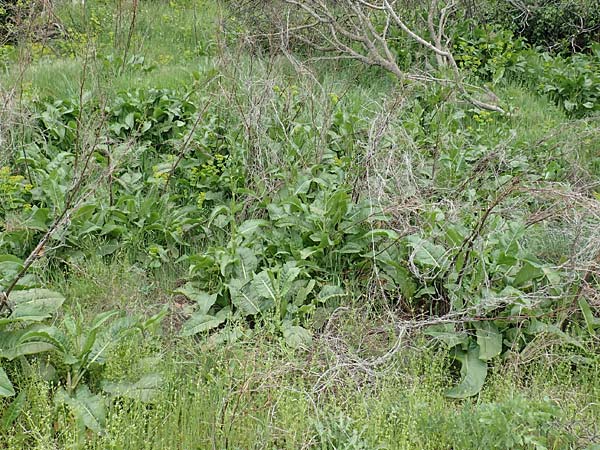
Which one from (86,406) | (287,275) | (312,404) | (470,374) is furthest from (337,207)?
(86,406)

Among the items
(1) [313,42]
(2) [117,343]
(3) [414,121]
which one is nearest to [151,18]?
(1) [313,42]

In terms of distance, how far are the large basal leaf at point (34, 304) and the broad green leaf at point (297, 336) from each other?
4.28 feet

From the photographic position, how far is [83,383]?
3.99 m

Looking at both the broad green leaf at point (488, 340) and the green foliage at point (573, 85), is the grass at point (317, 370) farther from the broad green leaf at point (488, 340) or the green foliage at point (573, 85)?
the green foliage at point (573, 85)

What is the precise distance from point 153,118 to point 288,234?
2.24 m

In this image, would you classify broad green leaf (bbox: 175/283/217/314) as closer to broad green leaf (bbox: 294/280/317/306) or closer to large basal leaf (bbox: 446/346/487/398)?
broad green leaf (bbox: 294/280/317/306)

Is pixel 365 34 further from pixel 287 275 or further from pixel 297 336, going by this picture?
pixel 297 336

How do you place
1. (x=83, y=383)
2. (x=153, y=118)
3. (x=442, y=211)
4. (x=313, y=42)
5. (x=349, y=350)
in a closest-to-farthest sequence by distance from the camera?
(x=83, y=383), (x=349, y=350), (x=442, y=211), (x=153, y=118), (x=313, y=42)

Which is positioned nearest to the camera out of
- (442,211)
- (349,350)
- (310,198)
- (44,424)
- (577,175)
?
(44,424)

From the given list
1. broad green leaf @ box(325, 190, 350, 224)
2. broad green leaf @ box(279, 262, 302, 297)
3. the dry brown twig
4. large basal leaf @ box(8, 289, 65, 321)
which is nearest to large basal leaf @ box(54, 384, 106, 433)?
large basal leaf @ box(8, 289, 65, 321)

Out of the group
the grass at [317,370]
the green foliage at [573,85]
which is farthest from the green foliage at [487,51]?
the grass at [317,370]

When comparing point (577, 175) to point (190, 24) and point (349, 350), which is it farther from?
point (190, 24)

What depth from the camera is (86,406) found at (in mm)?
3783

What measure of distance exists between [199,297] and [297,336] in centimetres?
76
